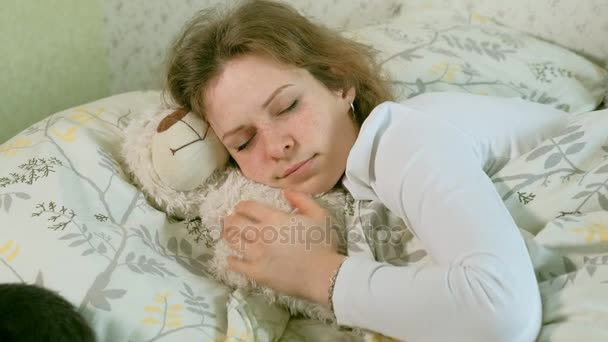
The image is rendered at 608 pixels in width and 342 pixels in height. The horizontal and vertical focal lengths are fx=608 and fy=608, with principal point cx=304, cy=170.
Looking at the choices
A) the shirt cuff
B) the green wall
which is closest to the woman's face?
the shirt cuff

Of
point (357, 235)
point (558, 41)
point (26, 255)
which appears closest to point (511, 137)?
point (357, 235)

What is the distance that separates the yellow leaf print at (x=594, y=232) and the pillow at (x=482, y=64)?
568mm

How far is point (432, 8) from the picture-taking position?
1676 millimetres

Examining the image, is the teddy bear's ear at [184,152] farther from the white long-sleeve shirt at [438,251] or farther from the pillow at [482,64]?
the pillow at [482,64]

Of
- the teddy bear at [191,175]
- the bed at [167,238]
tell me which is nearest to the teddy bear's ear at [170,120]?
the teddy bear at [191,175]

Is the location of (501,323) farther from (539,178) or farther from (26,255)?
(26,255)

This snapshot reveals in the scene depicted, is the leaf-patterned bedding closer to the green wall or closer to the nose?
the nose

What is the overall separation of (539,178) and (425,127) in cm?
21

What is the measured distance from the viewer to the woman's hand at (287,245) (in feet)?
2.82

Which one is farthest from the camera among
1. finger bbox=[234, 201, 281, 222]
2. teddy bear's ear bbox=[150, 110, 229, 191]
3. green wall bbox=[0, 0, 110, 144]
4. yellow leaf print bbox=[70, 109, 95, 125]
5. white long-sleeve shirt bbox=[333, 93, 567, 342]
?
green wall bbox=[0, 0, 110, 144]

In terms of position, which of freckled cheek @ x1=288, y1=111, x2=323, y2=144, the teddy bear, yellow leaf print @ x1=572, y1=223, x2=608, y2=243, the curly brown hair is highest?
the curly brown hair

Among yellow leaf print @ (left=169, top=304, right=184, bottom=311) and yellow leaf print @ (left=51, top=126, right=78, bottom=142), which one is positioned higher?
yellow leaf print @ (left=51, top=126, right=78, bottom=142)

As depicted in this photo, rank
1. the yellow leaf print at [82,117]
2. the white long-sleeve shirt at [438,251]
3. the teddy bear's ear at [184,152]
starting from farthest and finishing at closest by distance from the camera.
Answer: the yellow leaf print at [82,117] < the teddy bear's ear at [184,152] < the white long-sleeve shirt at [438,251]

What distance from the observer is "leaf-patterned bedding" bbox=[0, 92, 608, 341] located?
0.81 m
